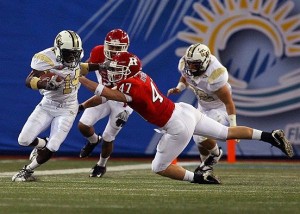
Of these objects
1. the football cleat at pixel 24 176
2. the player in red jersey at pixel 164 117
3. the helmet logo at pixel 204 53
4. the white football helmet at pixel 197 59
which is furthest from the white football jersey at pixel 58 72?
the helmet logo at pixel 204 53

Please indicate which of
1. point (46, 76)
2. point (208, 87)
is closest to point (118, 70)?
point (46, 76)

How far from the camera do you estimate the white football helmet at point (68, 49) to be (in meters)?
8.01

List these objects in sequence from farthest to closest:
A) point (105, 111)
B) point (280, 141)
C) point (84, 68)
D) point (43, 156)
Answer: point (105, 111) → point (84, 68) → point (43, 156) → point (280, 141)

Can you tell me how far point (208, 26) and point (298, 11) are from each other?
1.20 metres

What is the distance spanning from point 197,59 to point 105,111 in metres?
1.39

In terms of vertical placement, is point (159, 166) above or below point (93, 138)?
above

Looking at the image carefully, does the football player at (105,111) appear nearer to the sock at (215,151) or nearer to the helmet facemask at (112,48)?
the helmet facemask at (112,48)

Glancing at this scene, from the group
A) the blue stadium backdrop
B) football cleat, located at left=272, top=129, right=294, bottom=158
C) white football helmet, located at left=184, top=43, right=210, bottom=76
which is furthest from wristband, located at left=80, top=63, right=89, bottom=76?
the blue stadium backdrop

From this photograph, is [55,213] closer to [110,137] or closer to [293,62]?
[110,137]

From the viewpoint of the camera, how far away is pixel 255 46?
39.9ft

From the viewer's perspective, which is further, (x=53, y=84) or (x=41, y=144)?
(x=41, y=144)

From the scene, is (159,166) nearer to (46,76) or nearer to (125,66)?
(125,66)

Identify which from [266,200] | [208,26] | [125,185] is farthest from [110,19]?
[266,200]

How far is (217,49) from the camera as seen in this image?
1216 cm
